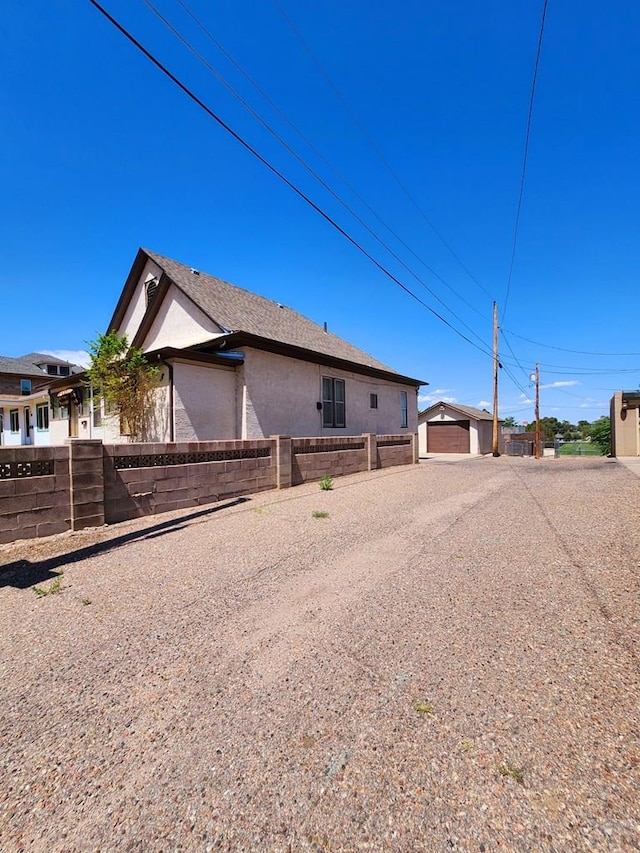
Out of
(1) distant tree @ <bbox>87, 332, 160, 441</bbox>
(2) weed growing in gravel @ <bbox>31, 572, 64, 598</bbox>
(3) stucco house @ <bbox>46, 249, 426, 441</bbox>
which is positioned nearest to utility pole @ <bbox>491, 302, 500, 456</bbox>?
(3) stucco house @ <bbox>46, 249, 426, 441</bbox>

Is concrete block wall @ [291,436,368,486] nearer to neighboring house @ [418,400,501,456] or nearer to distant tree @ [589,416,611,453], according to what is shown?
neighboring house @ [418,400,501,456]

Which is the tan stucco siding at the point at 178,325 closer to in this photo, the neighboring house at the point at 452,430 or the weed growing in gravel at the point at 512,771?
the weed growing in gravel at the point at 512,771

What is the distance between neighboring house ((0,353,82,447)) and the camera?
63.0ft

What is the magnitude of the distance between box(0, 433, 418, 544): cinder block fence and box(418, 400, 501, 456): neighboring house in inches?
842

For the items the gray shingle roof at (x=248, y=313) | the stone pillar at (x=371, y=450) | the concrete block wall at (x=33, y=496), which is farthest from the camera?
the stone pillar at (x=371, y=450)

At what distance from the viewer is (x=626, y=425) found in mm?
21297

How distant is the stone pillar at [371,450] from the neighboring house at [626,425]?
14849mm

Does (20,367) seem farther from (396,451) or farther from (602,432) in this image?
(602,432)

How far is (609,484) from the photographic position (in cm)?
1049

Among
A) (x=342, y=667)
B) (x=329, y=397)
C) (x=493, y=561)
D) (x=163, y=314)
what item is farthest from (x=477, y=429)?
(x=342, y=667)

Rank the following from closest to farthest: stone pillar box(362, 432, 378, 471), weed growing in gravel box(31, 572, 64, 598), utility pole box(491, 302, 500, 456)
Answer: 1. weed growing in gravel box(31, 572, 64, 598)
2. stone pillar box(362, 432, 378, 471)
3. utility pole box(491, 302, 500, 456)

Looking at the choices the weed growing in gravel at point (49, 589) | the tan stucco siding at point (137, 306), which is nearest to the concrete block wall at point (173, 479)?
the weed growing in gravel at point (49, 589)

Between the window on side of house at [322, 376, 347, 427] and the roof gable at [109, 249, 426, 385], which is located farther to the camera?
the window on side of house at [322, 376, 347, 427]

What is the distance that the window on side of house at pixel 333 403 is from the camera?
15.2m
